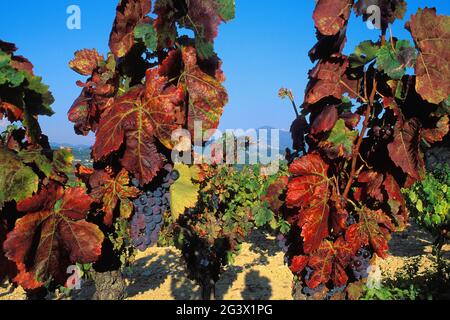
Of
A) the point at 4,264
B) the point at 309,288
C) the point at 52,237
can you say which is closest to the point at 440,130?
the point at 309,288

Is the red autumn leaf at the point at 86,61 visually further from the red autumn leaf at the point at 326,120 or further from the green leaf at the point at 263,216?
the green leaf at the point at 263,216

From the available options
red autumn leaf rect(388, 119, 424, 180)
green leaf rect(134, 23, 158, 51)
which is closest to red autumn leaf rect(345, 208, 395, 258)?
red autumn leaf rect(388, 119, 424, 180)

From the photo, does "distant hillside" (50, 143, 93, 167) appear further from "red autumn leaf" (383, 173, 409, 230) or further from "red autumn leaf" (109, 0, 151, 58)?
"red autumn leaf" (383, 173, 409, 230)

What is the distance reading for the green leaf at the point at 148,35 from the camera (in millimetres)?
1607

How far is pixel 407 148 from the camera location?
212cm

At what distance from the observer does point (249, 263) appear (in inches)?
301

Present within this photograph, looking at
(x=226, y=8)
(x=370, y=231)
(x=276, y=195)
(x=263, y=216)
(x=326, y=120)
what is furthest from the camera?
(x=263, y=216)

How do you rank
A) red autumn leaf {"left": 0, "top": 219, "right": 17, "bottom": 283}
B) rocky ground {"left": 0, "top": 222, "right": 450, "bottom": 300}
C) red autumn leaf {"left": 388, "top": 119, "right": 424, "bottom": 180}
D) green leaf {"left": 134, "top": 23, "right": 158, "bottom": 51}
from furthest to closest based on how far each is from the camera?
rocky ground {"left": 0, "top": 222, "right": 450, "bottom": 300}
red autumn leaf {"left": 388, "top": 119, "right": 424, "bottom": 180}
red autumn leaf {"left": 0, "top": 219, "right": 17, "bottom": 283}
green leaf {"left": 134, "top": 23, "right": 158, "bottom": 51}

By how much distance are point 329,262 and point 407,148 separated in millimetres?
797

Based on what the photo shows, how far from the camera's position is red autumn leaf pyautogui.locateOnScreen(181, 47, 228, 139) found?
1.70 metres

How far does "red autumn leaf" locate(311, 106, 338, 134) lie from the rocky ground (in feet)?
11.6

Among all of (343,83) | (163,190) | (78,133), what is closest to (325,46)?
(343,83)

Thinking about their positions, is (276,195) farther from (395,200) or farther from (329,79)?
(329,79)
